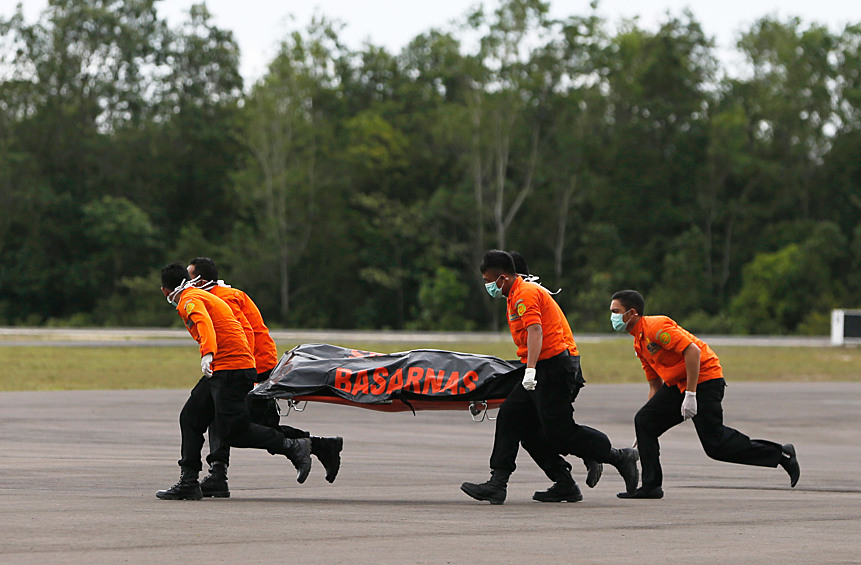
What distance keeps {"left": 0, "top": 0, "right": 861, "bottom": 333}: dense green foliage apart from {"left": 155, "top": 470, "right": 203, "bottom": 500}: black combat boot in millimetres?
49611

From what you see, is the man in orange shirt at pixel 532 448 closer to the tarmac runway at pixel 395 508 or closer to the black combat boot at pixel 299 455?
the tarmac runway at pixel 395 508

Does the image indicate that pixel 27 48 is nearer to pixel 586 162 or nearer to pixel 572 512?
pixel 586 162

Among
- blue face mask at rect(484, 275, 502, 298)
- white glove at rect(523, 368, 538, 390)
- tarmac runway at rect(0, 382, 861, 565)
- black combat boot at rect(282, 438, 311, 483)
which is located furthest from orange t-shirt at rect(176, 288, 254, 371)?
white glove at rect(523, 368, 538, 390)

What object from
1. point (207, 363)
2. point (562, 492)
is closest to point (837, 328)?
point (562, 492)

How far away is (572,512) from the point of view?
28.9 feet

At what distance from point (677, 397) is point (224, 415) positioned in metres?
3.59

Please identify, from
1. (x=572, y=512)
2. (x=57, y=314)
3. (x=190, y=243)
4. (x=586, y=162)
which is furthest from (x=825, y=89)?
(x=572, y=512)

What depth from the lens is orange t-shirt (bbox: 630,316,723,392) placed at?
9.80 meters

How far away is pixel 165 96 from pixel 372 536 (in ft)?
219

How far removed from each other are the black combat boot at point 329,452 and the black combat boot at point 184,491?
4.38ft

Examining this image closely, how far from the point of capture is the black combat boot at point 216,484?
940cm

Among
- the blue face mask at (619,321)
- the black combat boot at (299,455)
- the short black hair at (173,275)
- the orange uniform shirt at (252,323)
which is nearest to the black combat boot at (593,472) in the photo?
the blue face mask at (619,321)

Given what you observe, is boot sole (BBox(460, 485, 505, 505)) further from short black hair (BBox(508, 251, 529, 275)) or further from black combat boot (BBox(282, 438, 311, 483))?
short black hair (BBox(508, 251, 529, 275))

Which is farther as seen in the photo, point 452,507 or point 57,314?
point 57,314
